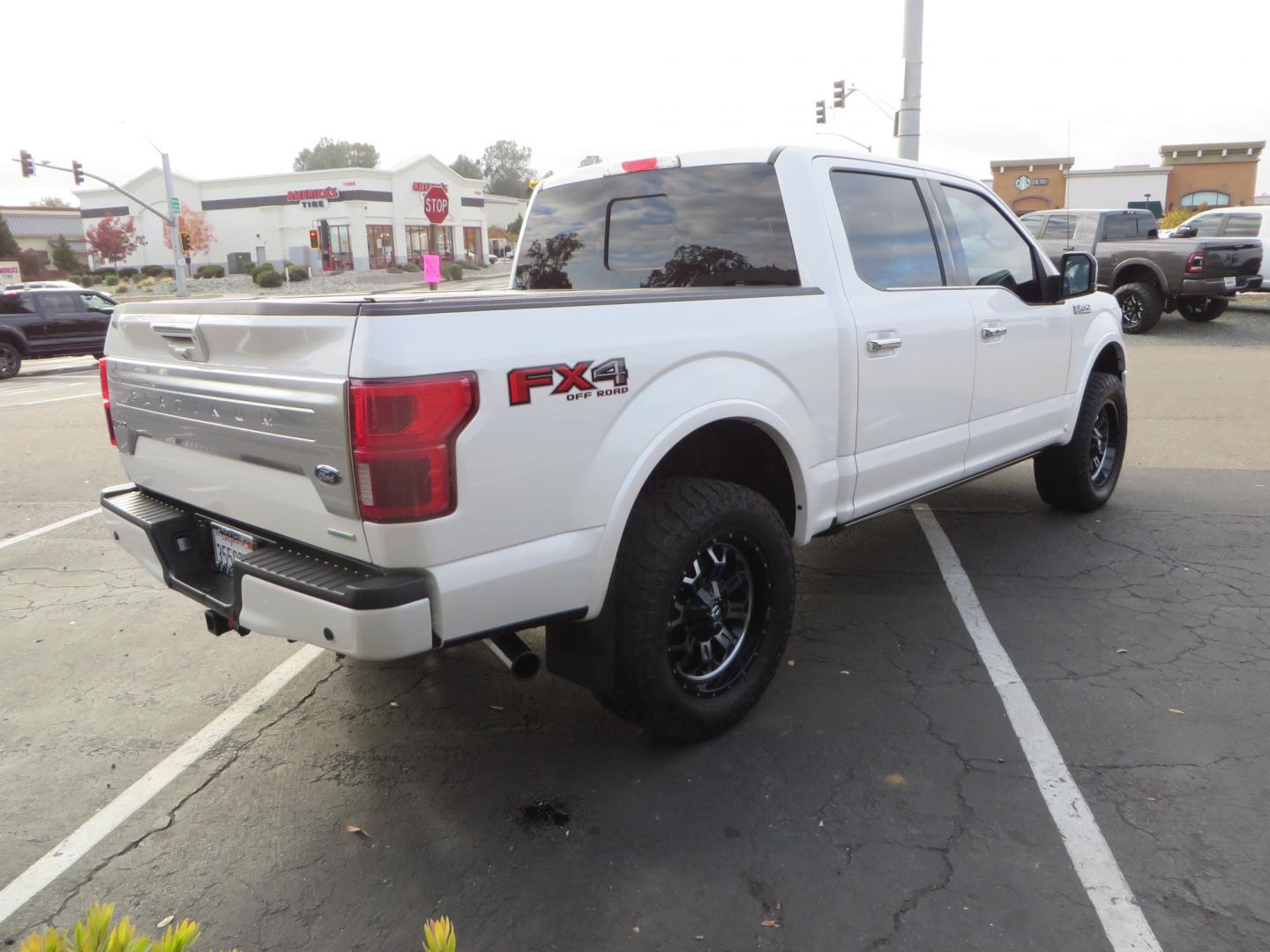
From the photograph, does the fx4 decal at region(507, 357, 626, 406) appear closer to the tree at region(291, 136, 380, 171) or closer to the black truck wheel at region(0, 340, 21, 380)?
the black truck wheel at region(0, 340, 21, 380)

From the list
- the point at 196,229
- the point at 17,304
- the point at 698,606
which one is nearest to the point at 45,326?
the point at 17,304

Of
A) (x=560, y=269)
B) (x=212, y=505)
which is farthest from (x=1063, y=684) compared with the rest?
(x=212, y=505)

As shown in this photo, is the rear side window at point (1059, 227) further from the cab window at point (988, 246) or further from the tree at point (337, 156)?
the tree at point (337, 156)

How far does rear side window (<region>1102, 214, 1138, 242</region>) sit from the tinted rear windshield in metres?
13.7

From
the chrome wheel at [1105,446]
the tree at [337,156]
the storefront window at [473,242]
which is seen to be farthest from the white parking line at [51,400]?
the tree at [337,156]

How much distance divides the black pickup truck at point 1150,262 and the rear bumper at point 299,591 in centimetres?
1424

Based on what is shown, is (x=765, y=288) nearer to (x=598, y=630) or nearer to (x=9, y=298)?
(x=598, y=630)

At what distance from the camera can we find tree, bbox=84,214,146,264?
63.2 m

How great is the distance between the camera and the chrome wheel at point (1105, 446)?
594cm

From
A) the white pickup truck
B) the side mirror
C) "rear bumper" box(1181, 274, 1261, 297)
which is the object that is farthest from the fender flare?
"rear bumper" box(1181, 274, 1261, 297)

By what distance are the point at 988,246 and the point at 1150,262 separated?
39.9ft

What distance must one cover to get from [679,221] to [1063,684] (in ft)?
7.89

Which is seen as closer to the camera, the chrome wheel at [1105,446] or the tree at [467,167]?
the chrome wheel at [1105,446]

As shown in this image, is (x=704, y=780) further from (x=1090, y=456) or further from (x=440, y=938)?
(x=1090, y=456)
